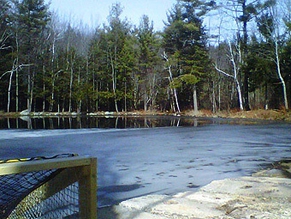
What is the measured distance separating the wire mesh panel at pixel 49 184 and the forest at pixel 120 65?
27.9 metres

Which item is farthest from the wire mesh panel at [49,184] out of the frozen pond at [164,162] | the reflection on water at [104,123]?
the reflection on water at [104,123]

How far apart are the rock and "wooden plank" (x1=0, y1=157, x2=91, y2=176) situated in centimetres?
152

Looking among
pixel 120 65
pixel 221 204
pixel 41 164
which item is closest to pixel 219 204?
pixel 221 204

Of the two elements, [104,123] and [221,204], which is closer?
[221,204]

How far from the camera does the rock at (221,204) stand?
320cm

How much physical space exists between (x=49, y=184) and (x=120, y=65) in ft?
115

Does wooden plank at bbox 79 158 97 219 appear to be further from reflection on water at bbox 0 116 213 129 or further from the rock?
reflection on water at bbox 0 116 213 129

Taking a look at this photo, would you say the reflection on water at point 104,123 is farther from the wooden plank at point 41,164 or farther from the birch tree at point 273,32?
the wooden plank at point 41,164

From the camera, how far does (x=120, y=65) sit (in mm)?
36969

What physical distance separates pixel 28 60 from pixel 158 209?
34235mm

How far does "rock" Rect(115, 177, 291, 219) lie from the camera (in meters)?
3.20

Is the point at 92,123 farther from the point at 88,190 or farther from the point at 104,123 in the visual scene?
the point at 88,190

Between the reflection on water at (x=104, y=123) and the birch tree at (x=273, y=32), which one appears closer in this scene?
the reflection on water at (x=104, y=123)

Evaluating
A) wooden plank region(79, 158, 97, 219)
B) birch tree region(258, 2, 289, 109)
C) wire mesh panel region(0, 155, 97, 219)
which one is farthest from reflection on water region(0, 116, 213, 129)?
wooden plank region(79, 158, 97, 219)
